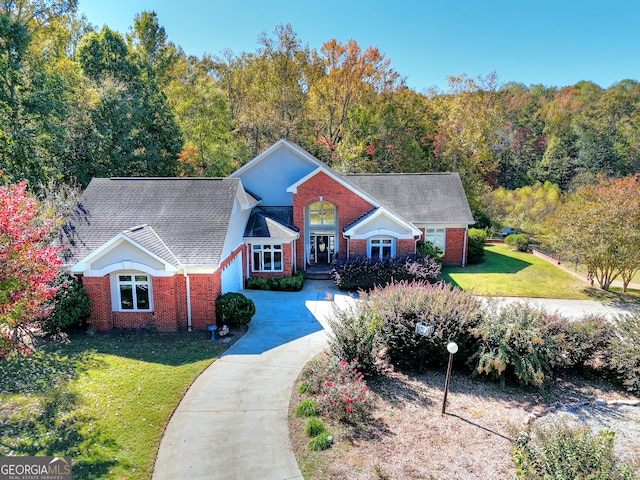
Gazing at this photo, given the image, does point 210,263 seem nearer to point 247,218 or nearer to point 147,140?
point 247,218

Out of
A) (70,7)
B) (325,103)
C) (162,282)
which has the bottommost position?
(162,282)

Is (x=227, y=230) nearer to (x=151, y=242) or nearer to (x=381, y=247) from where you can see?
(x=151, y=242)

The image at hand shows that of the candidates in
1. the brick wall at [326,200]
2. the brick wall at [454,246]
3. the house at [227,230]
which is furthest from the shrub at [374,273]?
the brick wall at [454,246]

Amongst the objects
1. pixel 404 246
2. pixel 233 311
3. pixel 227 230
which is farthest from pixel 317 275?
pixel 233 311

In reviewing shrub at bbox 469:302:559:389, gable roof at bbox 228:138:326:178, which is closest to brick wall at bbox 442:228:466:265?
gable roof at bbox 228:138:326:178

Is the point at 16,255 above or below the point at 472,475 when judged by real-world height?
above

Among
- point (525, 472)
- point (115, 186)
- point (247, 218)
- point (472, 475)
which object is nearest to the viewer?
point (525, 472)

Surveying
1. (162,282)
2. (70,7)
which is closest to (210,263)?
(162,282)
